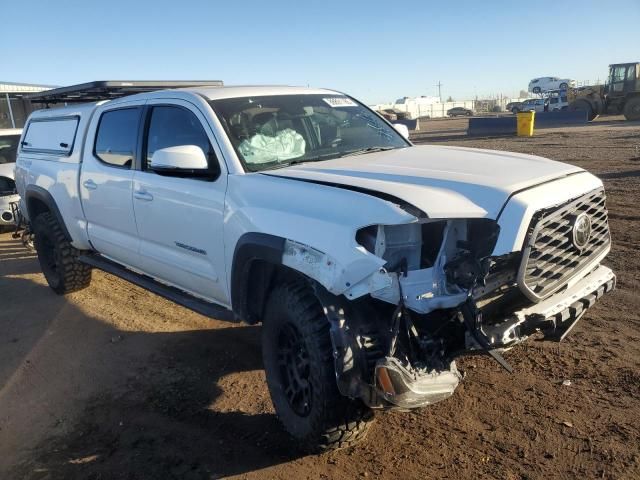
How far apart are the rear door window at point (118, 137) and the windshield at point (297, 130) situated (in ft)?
3.50

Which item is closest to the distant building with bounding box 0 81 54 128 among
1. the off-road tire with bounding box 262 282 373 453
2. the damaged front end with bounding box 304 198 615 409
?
the off-road tire with bounding box 262 282 373 453

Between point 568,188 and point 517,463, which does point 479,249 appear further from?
point 517,463

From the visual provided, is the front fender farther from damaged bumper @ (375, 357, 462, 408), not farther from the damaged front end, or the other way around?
damaged bumper @ (375, 357, 462, 408)

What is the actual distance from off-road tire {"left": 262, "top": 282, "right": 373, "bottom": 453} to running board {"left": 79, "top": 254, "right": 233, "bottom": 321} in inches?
19.4

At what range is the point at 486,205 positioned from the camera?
2734 millimetres

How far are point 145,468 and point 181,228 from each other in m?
1.58

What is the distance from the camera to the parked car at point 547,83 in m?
63.6

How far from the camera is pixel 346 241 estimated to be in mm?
2744

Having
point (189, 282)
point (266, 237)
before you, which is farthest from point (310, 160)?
point (189, 282)

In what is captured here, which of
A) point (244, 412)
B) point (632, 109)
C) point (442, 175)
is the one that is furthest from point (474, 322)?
point (632, 109)

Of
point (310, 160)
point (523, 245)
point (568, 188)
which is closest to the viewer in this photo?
point (523, 245)

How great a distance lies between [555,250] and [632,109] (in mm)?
33732

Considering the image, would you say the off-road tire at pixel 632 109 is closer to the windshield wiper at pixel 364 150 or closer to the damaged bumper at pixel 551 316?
the windshield wiper at pixel 364 150

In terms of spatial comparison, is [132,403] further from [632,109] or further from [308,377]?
[632,109]
